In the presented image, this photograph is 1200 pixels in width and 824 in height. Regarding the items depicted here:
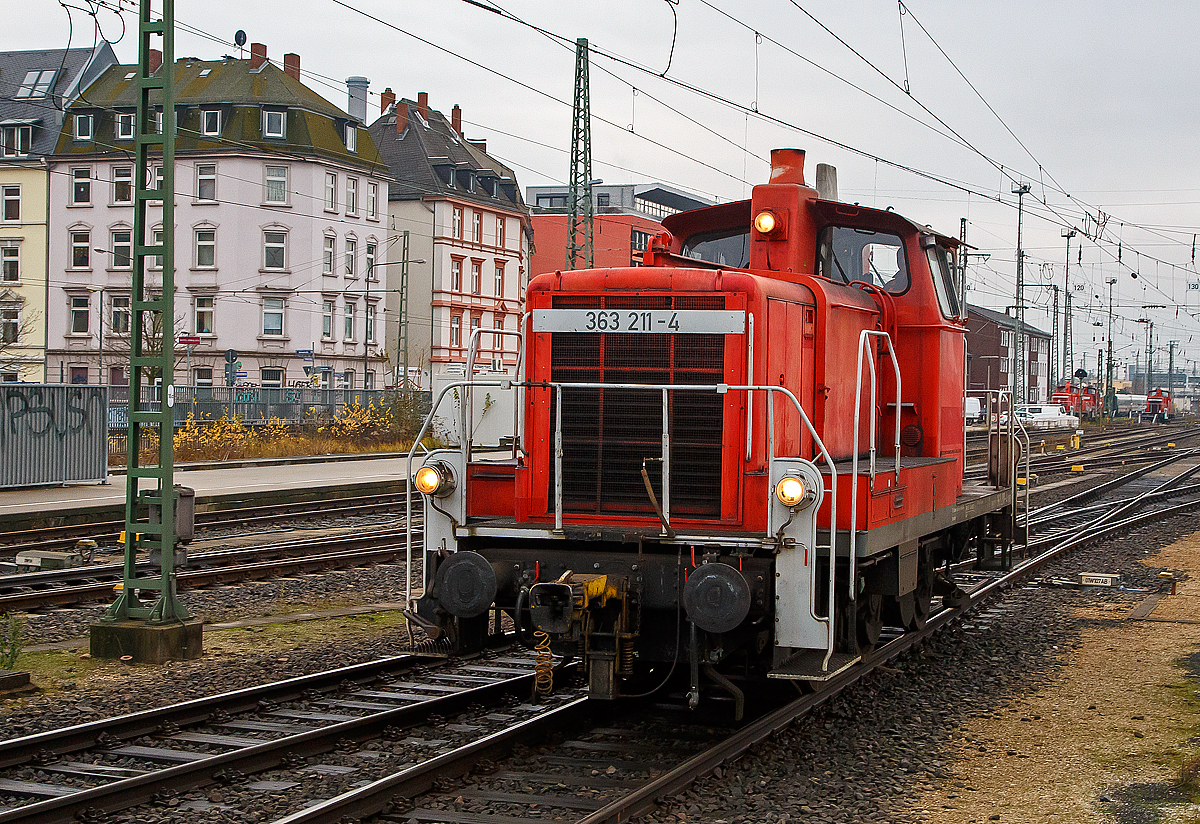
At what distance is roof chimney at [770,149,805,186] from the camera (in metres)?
8.00

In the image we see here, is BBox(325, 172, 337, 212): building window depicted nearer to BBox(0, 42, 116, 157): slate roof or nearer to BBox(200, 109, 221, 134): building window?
BBox(200, 109, 221, 134): building window

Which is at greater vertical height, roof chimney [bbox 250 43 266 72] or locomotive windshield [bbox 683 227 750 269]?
roof chimney [bbox 250 43 266 72]

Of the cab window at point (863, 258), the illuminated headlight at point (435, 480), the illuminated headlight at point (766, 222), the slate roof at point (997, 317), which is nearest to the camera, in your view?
the illuminated headlight at point (435, 480)

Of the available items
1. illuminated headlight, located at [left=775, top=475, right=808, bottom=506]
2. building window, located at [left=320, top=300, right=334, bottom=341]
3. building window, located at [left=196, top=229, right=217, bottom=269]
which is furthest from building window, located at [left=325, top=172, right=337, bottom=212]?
illuminated headlight, located at [left=775, top=475, right=808, bottom=506]

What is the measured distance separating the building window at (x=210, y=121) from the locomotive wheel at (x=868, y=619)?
4481 cm

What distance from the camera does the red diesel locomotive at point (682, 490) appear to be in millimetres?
6230

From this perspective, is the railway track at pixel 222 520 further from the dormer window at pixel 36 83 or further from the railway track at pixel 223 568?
the dormer window at pixel 36 83

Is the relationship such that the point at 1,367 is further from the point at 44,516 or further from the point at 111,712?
the point at 111,712

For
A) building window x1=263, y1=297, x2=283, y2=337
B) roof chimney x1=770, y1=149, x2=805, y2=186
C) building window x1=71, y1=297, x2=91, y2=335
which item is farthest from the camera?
building window x1=71, y1=297, x2=91, y2=335

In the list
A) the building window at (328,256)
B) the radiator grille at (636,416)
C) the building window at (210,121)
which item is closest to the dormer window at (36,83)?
the building window at (210,121)

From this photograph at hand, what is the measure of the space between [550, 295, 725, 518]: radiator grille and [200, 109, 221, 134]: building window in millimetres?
44375

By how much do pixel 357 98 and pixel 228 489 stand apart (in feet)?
131

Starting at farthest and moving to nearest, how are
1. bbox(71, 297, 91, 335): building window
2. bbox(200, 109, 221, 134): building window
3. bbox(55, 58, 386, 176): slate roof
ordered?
bbox(71, 297, 91, 335): building window, bbox(200, 109, 221, 134): building window, bbox(55, 58, 386, 176): slate roof

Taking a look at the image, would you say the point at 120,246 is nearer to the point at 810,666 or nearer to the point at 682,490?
the point at 682,490
